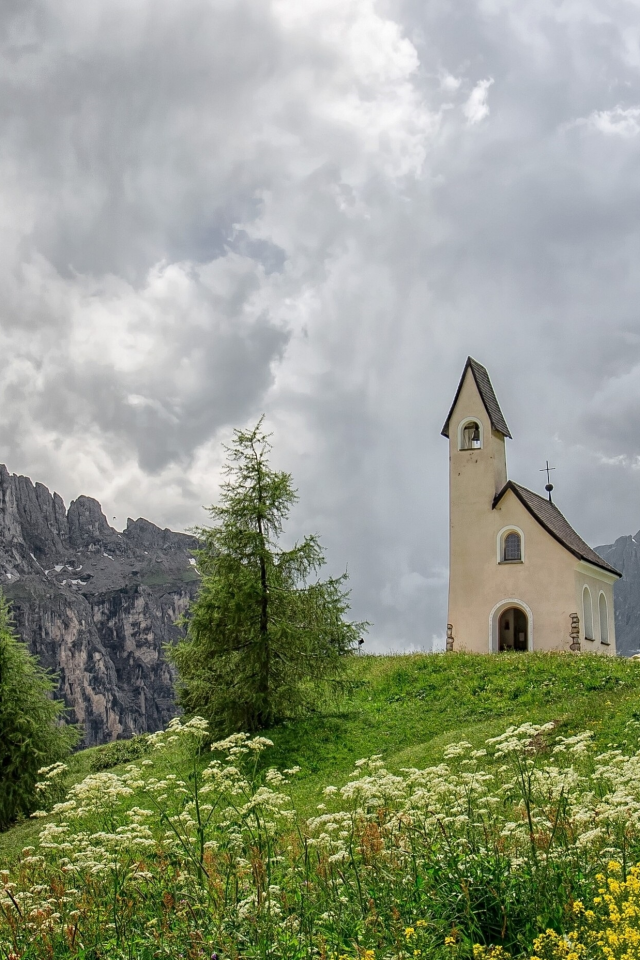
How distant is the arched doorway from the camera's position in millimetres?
35175

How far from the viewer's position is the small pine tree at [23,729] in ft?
71.5

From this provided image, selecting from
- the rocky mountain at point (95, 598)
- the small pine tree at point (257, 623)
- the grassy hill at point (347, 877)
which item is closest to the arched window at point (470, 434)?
the small pine tree at point (257, 623)

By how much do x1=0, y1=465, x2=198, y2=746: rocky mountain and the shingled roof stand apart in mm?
82661

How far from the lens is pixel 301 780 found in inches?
717

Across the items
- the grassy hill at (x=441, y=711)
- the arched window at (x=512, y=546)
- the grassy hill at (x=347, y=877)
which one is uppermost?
the arched window at (x=512, y=546)

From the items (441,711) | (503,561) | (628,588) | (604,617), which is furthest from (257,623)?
(628,588)

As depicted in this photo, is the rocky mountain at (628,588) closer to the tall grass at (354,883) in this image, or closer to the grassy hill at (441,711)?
the grassy hill at (441,711)

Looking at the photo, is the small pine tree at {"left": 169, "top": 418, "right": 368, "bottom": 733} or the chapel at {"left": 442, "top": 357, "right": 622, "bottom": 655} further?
the chapel at {"left": 442, "top": 357, "right": 622, "bottom": 655}

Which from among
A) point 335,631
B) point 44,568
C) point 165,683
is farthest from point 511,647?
point 44,568

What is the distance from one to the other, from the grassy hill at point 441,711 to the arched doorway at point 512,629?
6193 millimetres

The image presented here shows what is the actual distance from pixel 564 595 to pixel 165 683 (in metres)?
118

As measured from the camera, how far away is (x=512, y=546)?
34.5 meters

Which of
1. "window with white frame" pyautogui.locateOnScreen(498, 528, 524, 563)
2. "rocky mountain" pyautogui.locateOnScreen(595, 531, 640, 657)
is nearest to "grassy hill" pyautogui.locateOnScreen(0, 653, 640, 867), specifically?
"window with white frame" pyautogui.locateOnScreen(498, 528, 524, 563)

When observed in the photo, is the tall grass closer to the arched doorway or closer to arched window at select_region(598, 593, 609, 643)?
the arched doorway
